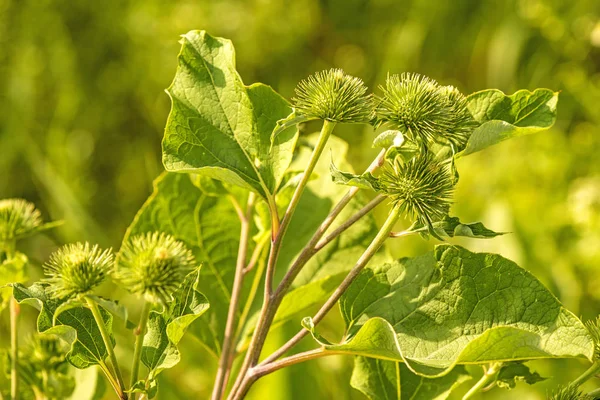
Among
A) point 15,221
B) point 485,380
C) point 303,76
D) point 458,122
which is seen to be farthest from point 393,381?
point 303,76

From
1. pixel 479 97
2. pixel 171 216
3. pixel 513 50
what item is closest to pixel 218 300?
pixel 171 216

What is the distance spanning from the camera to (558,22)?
2484 mm

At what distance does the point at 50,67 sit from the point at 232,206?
A: 2.40 m

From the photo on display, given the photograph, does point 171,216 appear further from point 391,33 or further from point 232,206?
point 391,33

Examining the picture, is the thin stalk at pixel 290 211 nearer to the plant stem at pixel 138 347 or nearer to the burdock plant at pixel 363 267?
the burdock plant at pixel 363 267

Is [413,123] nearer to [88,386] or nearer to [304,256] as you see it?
[304,256]

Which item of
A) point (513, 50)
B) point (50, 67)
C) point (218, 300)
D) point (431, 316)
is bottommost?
point (431, 316)

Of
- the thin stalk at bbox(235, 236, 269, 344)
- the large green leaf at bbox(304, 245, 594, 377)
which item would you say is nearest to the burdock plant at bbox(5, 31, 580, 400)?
the large green leaf at bbox(304, 245, 594, 377)

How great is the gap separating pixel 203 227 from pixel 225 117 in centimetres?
30

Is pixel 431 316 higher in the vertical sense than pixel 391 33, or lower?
lower

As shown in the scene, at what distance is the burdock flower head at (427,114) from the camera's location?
79 centimetres

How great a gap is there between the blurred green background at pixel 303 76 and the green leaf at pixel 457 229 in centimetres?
119

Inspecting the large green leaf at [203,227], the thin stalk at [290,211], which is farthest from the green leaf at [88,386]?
the thin stalk at [290,211]

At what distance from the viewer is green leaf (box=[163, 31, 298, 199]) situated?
0.86 m
